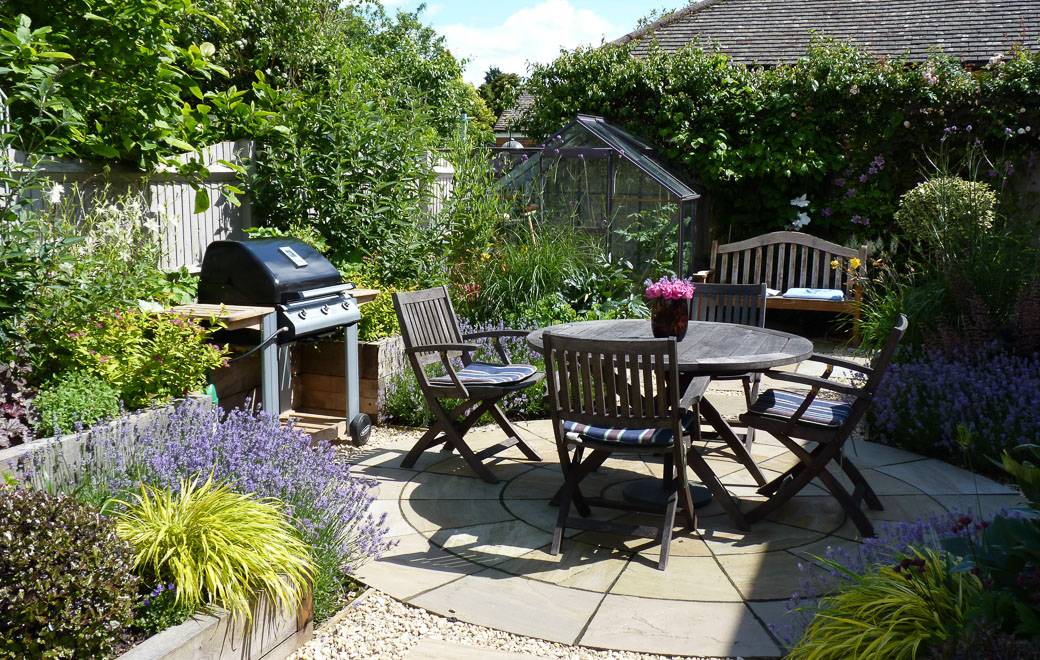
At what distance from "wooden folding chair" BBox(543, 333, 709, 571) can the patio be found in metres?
0.16

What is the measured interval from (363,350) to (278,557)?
11.6 ft

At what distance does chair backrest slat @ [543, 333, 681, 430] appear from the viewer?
13.5 ft

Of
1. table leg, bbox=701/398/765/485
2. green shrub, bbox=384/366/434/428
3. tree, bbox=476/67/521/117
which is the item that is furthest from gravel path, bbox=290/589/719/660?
tree, bbox=476/67/521/117

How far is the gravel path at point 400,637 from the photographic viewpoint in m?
3.41

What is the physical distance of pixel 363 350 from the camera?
6.70 meters

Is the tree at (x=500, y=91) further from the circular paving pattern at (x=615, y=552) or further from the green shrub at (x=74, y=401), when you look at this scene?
the green shrub at (x=74, y=401)

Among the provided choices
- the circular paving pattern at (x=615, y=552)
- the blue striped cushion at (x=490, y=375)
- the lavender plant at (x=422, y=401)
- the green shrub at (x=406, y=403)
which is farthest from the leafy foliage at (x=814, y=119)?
the blue striped cushion at (x=490, y=375)

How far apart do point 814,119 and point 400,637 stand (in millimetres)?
9489

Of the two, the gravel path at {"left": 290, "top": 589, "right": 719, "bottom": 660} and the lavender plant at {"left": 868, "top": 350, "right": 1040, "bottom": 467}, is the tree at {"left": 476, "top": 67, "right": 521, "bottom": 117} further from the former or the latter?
the gravel path at {"left": 290, "top": 589, "right": 719, "bottom": 660}

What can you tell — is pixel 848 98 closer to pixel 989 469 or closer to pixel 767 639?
pixel 989 469

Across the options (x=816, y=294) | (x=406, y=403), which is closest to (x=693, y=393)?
(x=406, y=403)

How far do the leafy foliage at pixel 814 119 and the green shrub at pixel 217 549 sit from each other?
29.6 feet

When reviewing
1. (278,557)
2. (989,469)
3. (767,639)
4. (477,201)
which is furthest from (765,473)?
(477,201)

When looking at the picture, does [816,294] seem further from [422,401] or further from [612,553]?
[612,553]
